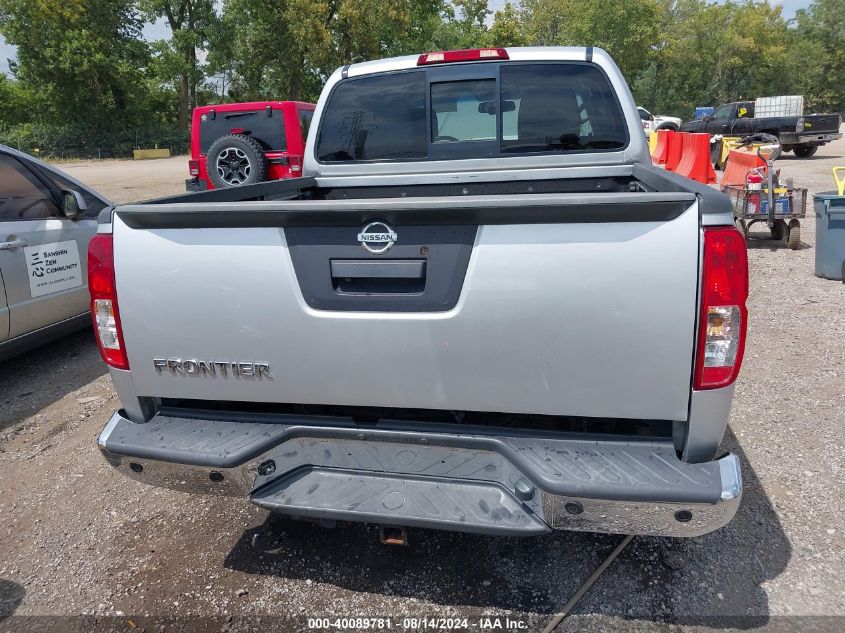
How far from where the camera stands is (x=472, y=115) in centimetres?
390

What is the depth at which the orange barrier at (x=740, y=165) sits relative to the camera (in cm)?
947

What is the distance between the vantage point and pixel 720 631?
7.85 ft

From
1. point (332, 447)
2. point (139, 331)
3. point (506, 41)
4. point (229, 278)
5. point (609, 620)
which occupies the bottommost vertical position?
point (609, 620)

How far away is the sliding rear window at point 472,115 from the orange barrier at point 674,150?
12.2 meters

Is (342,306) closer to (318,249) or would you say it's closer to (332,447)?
(318,249)

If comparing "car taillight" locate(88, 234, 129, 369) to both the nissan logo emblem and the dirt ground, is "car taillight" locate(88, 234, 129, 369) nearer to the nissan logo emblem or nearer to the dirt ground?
the nissan logo emblem

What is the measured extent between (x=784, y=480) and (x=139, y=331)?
3.28 meters

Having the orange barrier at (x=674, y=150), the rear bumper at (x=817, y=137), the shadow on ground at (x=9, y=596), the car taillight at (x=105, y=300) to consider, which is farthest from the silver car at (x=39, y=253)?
the rear bumper at (x=817, y=137)

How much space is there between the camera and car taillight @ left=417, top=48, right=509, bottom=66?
3834 mm

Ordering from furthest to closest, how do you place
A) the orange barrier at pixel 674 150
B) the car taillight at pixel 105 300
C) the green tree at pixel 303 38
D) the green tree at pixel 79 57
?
the green tree at pixel 79 57, the green tree at pixel 303 38, the orange barrier at pixel 674 150, the car taillight at pixel 105 300

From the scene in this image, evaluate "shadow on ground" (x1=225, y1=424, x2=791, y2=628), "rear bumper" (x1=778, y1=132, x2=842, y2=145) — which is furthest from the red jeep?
"rear bumper" (x1=778, y1=132, x2=842, y2=145)

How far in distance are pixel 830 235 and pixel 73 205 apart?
760cm

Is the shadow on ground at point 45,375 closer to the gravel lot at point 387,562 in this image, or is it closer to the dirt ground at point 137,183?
the gravel lot at point 387,562

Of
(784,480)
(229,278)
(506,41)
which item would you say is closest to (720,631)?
(784,480)
